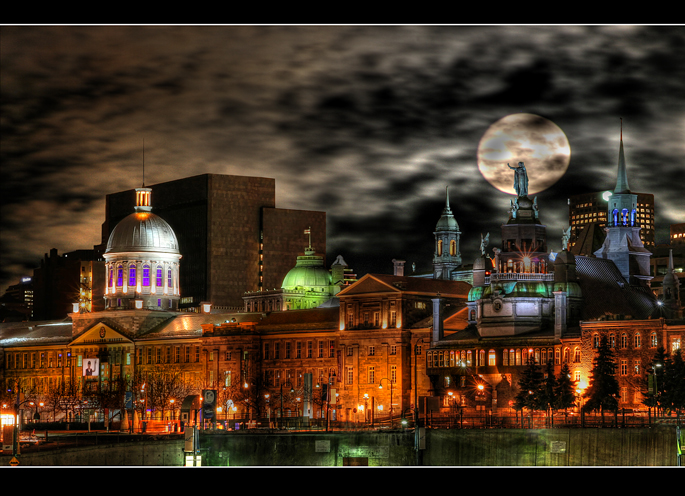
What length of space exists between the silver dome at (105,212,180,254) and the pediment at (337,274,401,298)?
37.5 metres

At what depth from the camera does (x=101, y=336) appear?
189 m

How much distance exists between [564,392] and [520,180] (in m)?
30.6

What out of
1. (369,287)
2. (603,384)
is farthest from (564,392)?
(369,287)

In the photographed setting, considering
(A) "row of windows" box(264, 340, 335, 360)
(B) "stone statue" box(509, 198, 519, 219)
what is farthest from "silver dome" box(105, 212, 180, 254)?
(B) "stone statue" box(509, 198, 519, 219)

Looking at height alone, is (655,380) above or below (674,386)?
above

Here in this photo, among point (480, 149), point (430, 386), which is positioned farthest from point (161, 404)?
point (480, 149)

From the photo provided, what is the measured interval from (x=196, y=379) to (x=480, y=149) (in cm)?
6506

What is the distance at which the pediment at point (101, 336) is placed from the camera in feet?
610

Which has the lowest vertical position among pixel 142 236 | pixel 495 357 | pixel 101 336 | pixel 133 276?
pixel 495 357

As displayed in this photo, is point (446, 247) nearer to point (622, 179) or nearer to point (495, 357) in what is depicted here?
point (622, 179)

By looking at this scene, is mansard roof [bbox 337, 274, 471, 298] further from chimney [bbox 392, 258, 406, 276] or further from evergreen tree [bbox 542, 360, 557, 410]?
evergreen tree [bbox 542, 360, 557, 410]

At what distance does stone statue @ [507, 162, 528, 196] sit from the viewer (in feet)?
480

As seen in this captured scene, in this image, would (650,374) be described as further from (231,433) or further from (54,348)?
(54,348)

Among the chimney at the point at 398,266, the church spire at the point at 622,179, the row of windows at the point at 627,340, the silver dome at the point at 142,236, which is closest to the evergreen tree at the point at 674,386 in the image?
the row of windows at the point at 627,340
